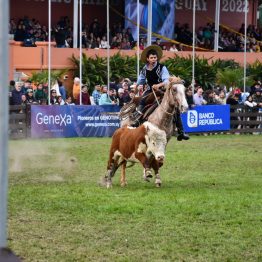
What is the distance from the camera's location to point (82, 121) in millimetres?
28703

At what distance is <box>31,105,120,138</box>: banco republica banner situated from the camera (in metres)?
27.5

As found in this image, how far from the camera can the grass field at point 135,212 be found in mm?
Result: 8750

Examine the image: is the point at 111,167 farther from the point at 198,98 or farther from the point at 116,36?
the point at 116,36

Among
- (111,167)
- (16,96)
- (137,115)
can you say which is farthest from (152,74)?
(16,96)

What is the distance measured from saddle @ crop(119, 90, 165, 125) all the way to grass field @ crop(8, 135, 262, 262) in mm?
1116

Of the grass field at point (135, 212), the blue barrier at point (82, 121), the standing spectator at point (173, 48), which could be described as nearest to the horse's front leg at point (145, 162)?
the grass field at point (135, 212)

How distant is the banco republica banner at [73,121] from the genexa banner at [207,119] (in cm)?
276

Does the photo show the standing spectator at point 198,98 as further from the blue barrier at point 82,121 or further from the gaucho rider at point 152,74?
the gaucho rider at point 152,74

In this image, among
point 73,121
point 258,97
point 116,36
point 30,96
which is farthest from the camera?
point 116,36

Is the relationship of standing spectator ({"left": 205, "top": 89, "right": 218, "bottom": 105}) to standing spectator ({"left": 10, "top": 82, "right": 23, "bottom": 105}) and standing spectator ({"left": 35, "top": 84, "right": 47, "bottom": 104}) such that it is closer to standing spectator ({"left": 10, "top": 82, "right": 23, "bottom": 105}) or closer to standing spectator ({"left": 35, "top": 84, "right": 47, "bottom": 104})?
standing spectator ({"left": 35, "top": 84, "right": 47, "bottom": 104})

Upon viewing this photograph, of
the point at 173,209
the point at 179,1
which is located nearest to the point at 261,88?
the point at 179,1

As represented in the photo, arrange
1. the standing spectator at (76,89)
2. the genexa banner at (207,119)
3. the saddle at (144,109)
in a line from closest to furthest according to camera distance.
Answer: the saddle at (144,109) < the genexa banner at (207,119) < the standing spectator at (76,89)

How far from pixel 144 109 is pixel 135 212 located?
4.27 metres

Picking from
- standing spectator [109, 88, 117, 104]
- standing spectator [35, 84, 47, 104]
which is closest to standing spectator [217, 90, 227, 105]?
standing spectator [109, 88, 117, 104]
